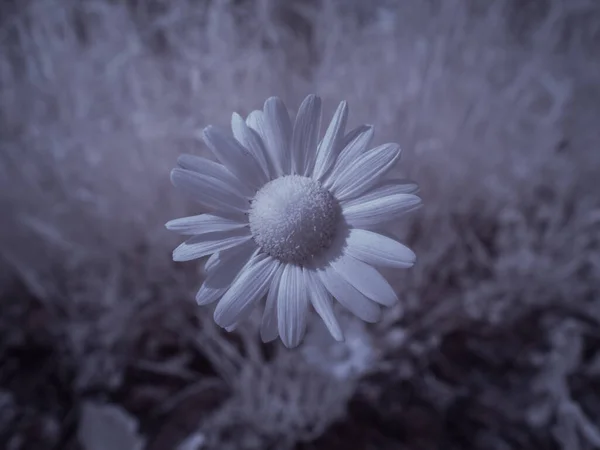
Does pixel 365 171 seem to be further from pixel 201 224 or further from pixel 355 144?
pixel 201 224

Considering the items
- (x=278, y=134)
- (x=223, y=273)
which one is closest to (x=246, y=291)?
(x=223, y=273)

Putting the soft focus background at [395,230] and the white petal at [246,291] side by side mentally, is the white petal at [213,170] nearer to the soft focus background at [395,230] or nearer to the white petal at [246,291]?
the white petal at [246,291]

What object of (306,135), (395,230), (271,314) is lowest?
(395,230)

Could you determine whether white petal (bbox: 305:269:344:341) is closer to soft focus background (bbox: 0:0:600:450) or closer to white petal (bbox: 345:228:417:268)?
white petal (bbox: 345:228:417:268)

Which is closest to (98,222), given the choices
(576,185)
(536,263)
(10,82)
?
(10,82)

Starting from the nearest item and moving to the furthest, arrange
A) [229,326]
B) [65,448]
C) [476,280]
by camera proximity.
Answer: [229,326], [65,448], [476,280]

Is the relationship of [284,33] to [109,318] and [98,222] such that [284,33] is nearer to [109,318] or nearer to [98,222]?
[98,222]

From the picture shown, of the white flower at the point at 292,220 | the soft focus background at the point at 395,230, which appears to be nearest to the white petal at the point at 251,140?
the white flower at the point at 292,220
